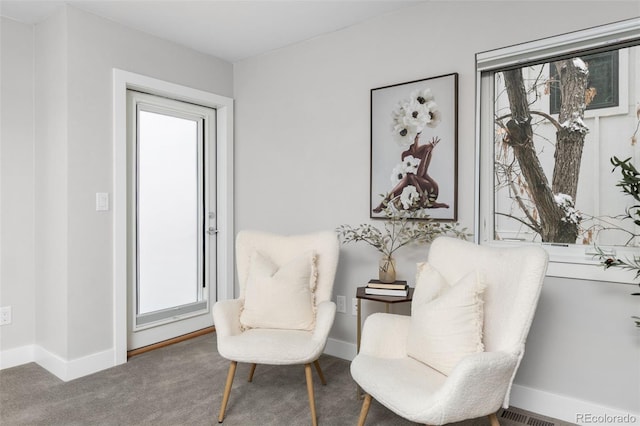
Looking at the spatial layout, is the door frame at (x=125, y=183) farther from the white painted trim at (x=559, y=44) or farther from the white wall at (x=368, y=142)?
the white painted trim at (x=559, y=44)

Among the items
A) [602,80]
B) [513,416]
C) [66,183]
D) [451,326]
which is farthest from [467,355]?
[66,183]

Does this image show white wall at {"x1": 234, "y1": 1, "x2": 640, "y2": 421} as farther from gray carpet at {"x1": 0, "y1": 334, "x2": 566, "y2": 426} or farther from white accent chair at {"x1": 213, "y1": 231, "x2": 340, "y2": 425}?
white accent chair at {"x1": 213, "y1": 231, "x2": 340, "y2": 425}

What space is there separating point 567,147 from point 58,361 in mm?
3324

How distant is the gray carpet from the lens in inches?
82.0

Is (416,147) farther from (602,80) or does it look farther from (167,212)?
(167,212)

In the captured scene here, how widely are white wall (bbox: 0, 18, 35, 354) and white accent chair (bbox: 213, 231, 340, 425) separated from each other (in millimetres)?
1568

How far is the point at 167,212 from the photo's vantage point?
10.9 feet

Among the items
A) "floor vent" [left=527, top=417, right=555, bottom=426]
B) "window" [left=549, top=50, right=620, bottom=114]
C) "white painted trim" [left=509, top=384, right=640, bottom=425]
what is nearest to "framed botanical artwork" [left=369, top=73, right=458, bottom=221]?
"window" [left=549, top=50, right=620, bottom=114]

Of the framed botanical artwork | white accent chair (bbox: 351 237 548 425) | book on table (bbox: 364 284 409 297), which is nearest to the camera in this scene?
white accent chair (bbox: 351 237 548 425)

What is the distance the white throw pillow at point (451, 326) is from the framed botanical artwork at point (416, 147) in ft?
2.70

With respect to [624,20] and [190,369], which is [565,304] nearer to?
[624,20]

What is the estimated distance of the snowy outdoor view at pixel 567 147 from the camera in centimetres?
200

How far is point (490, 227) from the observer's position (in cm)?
241

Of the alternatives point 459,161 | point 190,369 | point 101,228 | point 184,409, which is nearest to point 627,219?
point 459,161
